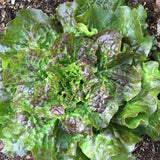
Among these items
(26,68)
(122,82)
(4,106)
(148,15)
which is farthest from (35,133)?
(148,15)

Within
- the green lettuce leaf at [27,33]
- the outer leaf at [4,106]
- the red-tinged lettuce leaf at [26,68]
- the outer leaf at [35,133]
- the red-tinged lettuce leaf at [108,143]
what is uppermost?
the green lettuce leaf at [27,33]

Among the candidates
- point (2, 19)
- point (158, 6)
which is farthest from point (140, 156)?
point (2, 19)

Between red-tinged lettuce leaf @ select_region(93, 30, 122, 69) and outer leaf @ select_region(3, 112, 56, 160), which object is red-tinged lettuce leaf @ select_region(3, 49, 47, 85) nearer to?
outer leaf @ select_region(3, 112, 56, 160)

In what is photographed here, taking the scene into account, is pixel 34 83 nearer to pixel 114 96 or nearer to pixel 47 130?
pixel 47 130

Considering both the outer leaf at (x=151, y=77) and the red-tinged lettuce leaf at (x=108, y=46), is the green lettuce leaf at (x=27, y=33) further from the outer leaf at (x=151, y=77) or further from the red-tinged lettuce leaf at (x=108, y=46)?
the outer leaf at (x=151, y=77)

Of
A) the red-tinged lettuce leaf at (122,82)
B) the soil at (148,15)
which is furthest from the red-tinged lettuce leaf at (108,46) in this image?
the soil at (148,15)

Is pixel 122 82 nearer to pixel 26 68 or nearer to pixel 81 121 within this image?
pixel 81 121
